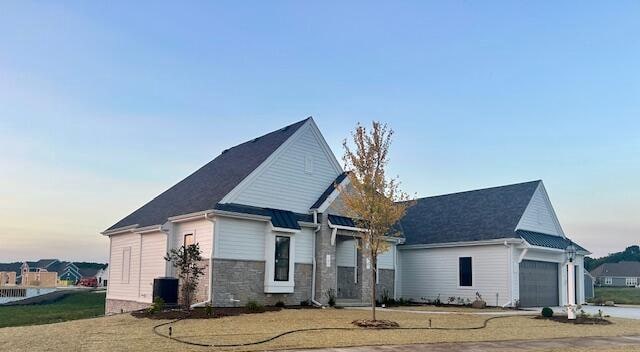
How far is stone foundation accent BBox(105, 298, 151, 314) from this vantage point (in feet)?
83.6

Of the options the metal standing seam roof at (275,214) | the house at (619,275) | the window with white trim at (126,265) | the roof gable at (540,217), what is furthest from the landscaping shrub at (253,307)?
the house at (619,275)

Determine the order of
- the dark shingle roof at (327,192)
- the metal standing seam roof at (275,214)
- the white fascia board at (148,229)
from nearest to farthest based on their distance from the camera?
the metal standing seam roof at (275,214), the white fascia board at (148,229), the dark shingle roof at (327,192)

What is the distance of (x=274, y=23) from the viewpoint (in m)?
20.9

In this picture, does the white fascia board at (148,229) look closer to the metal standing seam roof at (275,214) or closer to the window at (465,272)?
the metal standing seam roof at (275,214)

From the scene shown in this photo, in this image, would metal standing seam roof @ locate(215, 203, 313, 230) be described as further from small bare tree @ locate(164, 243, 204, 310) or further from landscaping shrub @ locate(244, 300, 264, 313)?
landscaping shrub @ locate(244, 300, 264, 313)

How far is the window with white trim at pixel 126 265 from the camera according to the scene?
27.1m

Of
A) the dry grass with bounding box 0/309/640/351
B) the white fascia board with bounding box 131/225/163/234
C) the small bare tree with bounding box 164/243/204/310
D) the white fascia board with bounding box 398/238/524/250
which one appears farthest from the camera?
the white fascia board with bounding box 398/238/524/250

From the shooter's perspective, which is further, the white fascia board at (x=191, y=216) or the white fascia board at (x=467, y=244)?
the white fascia board at (x=467, y=244)

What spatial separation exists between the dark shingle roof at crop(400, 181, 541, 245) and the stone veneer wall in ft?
35.3

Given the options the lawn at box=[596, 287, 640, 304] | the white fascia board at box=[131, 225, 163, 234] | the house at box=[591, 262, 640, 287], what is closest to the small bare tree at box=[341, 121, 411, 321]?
the white fascia board at box=[131, 225, 163, 234]

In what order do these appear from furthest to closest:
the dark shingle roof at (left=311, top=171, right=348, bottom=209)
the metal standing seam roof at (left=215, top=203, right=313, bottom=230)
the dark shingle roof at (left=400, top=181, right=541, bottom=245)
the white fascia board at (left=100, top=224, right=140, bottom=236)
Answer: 1. the dark shingle roof at (left=400, top=181, right=541, bottom=245)
2. the white fascia board at (left=100, top=224, right=140, bottom=236)
3. the dark shingle roof at (left=311, top=171, right=348, bottom=209)
4. the metal standing seam roof at (left=215, top=203, right=313, bottom=230)

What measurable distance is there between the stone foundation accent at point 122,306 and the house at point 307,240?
0.06 metres

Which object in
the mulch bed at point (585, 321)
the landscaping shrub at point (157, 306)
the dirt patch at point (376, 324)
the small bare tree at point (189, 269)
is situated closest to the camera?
the dirt patch at point (376, 324)

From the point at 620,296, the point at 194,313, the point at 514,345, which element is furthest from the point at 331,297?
the point at 620,296
